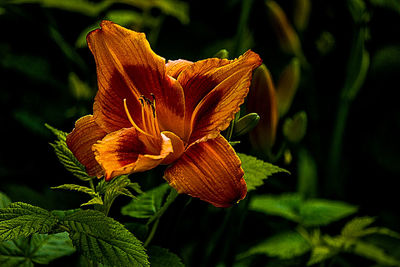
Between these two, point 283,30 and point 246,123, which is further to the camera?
point 283,30

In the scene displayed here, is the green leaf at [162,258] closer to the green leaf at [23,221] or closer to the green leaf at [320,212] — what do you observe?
the green leaf at [23,221]

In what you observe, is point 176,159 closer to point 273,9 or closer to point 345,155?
point 273,9

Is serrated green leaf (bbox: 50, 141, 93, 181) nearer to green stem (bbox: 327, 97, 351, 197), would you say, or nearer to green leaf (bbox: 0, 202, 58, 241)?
green leaf (bbox: 0, 202, 58, 241)

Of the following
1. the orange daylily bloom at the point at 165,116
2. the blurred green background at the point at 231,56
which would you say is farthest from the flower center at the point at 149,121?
the blurred green background at the point at 231,56

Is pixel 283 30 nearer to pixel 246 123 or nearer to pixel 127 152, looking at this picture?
pixel 246 123

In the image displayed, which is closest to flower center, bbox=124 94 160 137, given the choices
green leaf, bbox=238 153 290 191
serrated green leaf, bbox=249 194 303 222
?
green leaf, bbox=238 153 290 191

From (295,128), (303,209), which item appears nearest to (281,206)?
(303,209)
